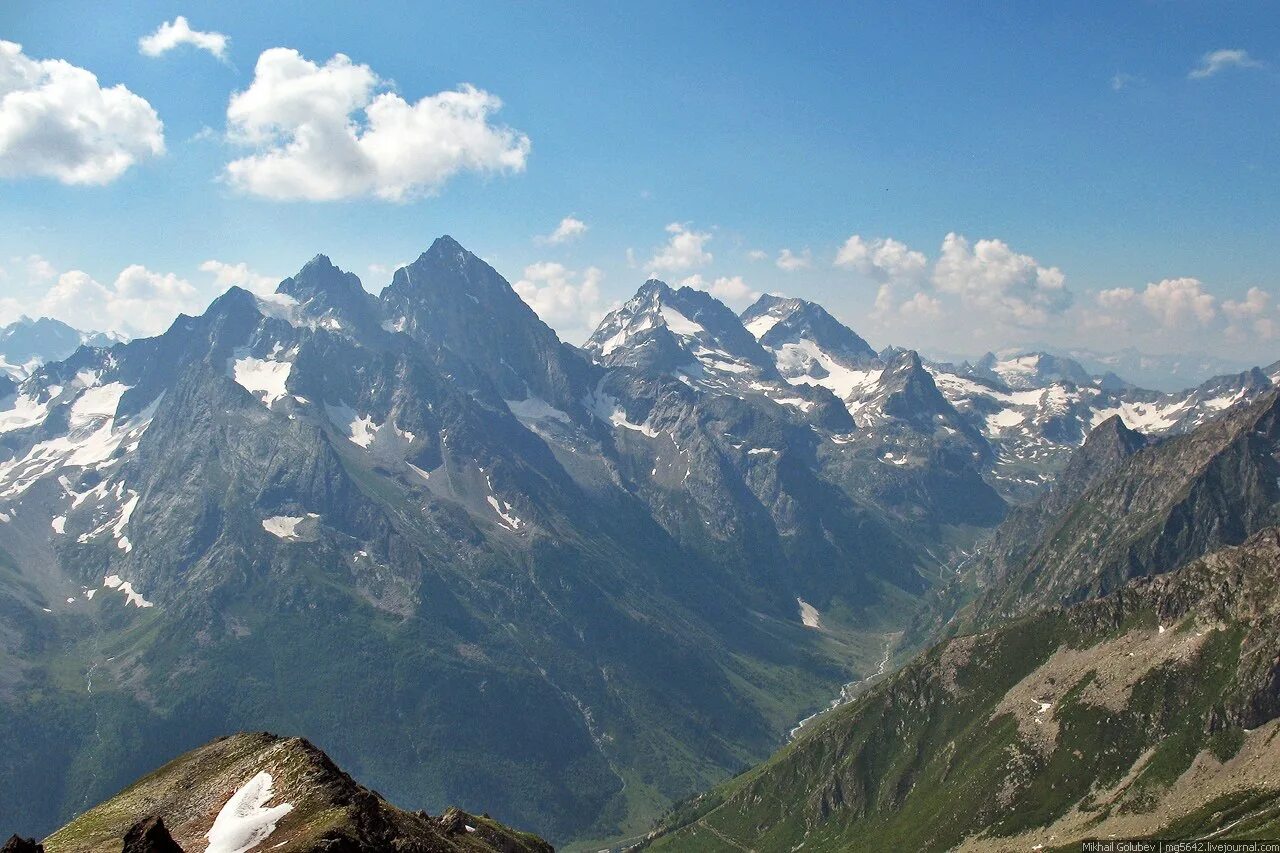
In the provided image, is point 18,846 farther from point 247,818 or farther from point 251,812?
point 251,812

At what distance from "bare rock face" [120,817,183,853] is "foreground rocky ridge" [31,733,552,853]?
0.23 feet

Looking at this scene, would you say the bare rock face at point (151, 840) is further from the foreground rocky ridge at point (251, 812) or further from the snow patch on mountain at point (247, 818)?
the snow patch on mountain at point (247, 818)

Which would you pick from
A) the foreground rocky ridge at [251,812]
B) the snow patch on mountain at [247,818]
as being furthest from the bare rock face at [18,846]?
the snow patch on mountain at [247,818]

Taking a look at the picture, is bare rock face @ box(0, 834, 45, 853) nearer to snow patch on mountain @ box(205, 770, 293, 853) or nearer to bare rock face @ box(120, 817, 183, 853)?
bare rock face @ box(120, 817, 183, 853)

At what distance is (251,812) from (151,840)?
21606 millimetres

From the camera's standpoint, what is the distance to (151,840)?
Result: 6322 cm

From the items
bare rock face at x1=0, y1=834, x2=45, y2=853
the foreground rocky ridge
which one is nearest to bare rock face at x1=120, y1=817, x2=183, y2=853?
the foreground rocky ridge

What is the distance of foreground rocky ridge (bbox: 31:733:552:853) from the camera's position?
7294 centimetres

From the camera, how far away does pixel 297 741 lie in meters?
94.2

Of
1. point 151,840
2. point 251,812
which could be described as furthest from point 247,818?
point 151,840

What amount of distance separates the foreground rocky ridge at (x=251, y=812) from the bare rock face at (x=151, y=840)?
7 centimetres

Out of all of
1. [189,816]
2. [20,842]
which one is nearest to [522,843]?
[189,816]

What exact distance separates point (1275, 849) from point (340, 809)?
166 metres

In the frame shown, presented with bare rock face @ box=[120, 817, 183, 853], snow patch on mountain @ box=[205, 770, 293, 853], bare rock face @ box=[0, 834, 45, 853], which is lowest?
snow patch on mountain @ box=[205, 770, 293, 853]
